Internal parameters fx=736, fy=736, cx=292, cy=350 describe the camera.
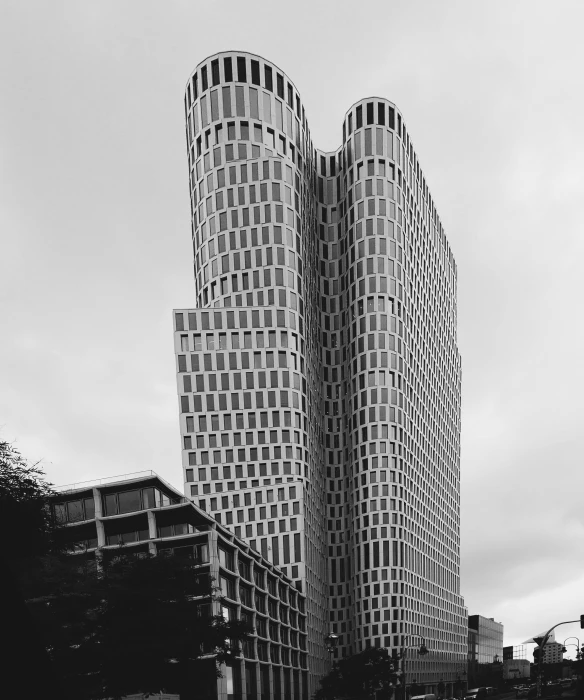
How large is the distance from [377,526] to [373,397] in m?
25.7

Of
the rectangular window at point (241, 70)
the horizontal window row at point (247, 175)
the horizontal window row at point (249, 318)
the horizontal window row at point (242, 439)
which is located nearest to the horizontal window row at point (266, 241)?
the horizontal window row at point (247, 175)

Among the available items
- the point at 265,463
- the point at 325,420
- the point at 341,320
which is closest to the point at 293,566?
the point at 265,463

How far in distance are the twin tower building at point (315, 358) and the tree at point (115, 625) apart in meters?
78.2

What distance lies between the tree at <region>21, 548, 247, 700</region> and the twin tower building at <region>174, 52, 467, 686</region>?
78.2 meters

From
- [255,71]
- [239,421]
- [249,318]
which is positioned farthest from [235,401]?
[255,71]

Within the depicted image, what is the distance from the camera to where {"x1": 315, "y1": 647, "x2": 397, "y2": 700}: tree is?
93250mm

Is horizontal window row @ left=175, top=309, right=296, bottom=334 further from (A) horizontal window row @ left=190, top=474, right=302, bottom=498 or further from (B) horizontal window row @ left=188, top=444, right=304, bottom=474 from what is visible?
(A) horizontal window row @ left=190, top=474, right=302, bottom=498

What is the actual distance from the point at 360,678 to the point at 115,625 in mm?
63960

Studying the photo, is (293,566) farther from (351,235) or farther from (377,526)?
(351,235)

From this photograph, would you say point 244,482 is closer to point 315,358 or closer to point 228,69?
point 315,358

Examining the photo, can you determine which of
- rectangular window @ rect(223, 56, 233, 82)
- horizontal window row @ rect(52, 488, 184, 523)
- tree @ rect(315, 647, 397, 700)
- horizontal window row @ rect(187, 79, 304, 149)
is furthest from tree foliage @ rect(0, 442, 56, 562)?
rectangular window @ rect(223, 56, 233, 82)

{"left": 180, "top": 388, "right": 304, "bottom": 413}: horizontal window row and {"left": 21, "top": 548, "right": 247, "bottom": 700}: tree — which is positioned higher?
{"left": 180, "top": 388, "right": 304, "bottom": 413}: horizontal window row

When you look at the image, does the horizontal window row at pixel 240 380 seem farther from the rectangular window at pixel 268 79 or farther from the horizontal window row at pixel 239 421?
the rectangular window at pixel 268 79

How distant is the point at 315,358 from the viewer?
150 m
